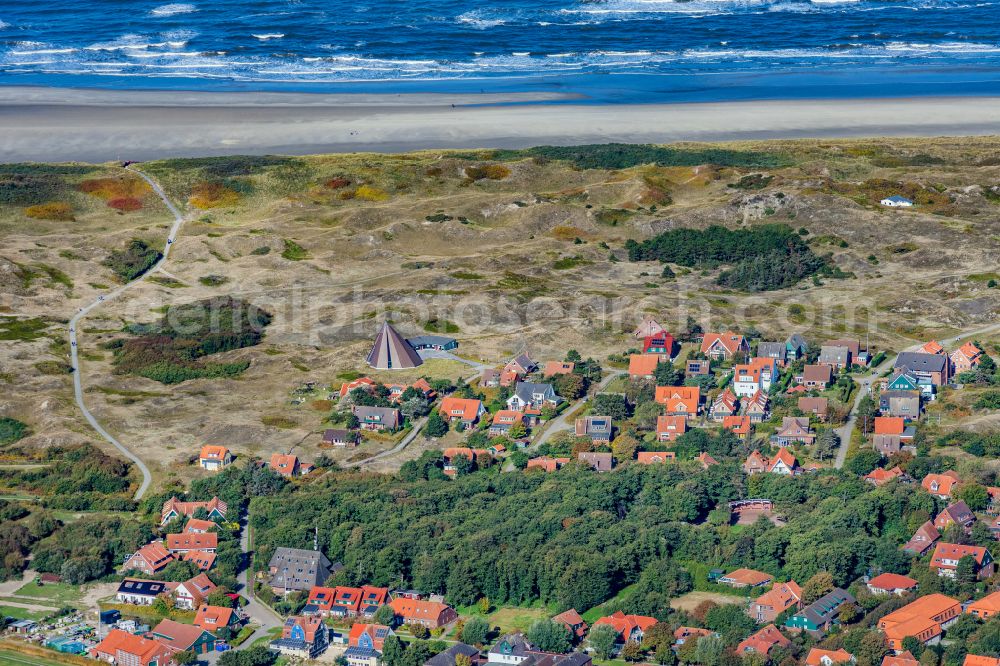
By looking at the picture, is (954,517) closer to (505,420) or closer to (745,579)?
(745,579)

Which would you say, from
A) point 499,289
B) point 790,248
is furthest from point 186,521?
point 790,248

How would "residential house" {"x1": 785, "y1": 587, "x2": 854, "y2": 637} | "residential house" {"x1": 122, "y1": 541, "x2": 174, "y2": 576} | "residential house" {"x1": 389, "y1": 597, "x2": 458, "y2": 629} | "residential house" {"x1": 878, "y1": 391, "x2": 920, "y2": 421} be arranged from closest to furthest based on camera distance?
"residential house" {"x1": 785, "y1": 587, "x2": 854, "y2": 637}, "residential house" {"x1": 389, "y1": 597, "x2": 458, "y2": 629}, "residential house" {"x1": 122, "y1": 541, "x2": 174, "y2": 576}, "residential house" {"x1": 878, "y1": 391, "x2": 920, "y2": 421}

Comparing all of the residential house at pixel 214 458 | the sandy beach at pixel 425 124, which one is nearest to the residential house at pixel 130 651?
the residential house at pixel 214 458

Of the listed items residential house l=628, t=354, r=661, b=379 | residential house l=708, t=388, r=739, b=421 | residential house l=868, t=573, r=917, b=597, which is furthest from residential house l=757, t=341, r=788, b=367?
residential house l=868, t=573, r=917, b=597

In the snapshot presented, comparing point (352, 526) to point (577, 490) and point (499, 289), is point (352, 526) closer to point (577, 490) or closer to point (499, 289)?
point (577, 490)

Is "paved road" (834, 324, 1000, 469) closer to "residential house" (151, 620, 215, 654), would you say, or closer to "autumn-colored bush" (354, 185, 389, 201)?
"residential house" (151, 620, 215, 654)

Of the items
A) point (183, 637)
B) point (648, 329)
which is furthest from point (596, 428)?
point (183, 637)
